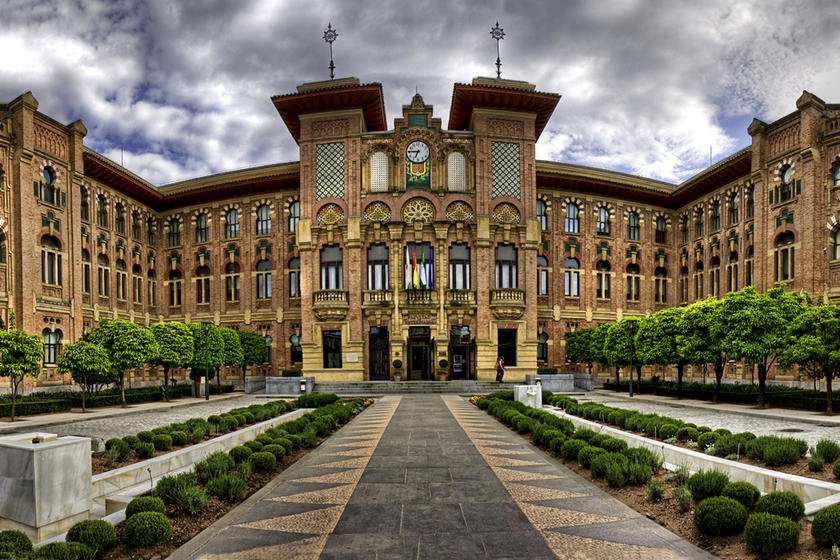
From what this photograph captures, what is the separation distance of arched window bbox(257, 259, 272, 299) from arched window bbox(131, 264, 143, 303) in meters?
9.78

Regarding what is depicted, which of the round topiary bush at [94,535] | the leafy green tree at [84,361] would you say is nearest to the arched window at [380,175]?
the leafy green tree at [84,361]

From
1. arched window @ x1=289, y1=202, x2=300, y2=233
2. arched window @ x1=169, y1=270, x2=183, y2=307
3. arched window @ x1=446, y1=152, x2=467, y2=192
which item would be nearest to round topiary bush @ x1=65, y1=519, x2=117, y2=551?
arched window @ x1=446, y1=152, x2=467, y2=192

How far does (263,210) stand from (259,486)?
128 feet

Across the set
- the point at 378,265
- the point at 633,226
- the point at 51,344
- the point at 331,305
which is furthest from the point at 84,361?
the point at 633,226

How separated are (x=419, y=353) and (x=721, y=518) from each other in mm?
33554

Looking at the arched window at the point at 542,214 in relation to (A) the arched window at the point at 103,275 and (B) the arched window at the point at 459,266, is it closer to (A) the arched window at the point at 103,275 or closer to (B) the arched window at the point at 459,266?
(B) the arched window at the point at 459,266

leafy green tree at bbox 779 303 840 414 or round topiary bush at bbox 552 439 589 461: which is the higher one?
leafy green tree at bbox 779 303 840 414

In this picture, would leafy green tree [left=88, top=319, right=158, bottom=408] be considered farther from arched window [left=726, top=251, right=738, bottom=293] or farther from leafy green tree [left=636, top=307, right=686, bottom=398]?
arched window [left=726, top=251, right=738, bottom=293]

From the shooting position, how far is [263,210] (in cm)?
4638

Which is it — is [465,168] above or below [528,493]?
above

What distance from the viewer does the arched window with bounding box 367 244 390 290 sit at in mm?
40219

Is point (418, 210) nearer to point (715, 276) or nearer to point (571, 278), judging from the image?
point (571, 278)

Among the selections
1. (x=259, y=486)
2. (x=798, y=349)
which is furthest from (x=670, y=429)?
(x=798, y=349)

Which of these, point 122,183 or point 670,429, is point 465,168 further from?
point 670,429
